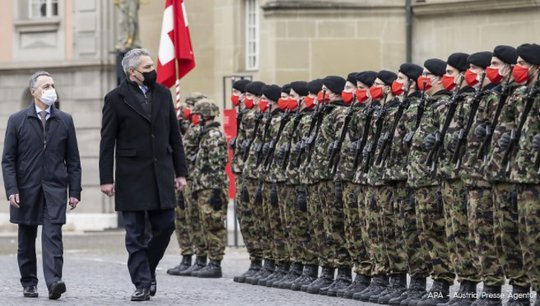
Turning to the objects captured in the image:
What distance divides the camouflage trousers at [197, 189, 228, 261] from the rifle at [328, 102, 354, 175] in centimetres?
315

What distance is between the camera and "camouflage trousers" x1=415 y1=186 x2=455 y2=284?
52.0 feet

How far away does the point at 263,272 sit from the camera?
19.8 m

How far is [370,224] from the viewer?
55.5 ft

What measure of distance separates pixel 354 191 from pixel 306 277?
1.72 m

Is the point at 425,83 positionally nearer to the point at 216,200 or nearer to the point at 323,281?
the point at 323,281

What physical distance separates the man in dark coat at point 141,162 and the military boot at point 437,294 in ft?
7.58

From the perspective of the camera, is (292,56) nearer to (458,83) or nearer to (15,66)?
(15,66)

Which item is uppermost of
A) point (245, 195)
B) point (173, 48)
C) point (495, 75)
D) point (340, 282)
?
point (173, 48)

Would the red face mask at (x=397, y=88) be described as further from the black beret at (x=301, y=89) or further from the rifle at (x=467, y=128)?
the black beret at (x=301, y=89)

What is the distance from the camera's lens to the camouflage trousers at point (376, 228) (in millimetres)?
16812

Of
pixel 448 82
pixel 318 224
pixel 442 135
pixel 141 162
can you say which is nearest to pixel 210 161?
pixel 318 224

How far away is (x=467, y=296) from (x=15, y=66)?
20.0 meters

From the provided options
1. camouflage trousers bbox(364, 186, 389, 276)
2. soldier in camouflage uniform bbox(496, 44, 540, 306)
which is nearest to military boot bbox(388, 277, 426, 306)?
camouflage trousers bbox(364, 186, 389, 276)

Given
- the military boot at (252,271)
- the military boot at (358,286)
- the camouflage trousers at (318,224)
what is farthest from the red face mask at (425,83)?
the military boot at (252,271)
